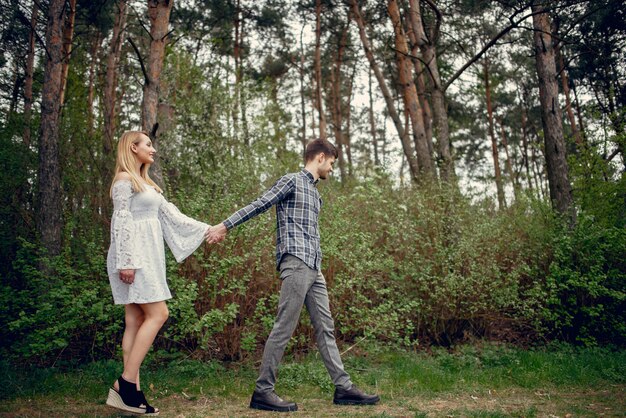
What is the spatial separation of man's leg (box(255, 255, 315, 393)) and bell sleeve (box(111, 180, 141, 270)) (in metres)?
1.14

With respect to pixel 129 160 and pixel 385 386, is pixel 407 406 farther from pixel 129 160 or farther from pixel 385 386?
pixel 129 160

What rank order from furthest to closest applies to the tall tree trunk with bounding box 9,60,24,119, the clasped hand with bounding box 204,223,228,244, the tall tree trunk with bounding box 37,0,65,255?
the tall tree trunk with bounding box 9,60,24,119, the tall tree trunk with bounding box 37,0,65,255, the clasped hand with bounding box 204,223,228,244

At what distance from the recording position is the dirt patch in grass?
4.27m

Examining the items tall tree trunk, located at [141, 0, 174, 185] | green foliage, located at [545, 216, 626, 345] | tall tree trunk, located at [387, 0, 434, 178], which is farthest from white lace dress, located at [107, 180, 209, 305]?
tall tree trunk, located at [387, 0, 434, 178]

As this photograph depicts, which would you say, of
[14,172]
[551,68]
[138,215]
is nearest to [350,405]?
[138,215]

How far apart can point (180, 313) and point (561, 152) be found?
668cm

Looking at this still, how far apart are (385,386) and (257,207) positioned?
7.67 feet

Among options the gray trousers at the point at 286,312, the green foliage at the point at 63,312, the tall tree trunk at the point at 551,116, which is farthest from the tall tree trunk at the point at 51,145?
the tall tree trunk at the point at 551,116

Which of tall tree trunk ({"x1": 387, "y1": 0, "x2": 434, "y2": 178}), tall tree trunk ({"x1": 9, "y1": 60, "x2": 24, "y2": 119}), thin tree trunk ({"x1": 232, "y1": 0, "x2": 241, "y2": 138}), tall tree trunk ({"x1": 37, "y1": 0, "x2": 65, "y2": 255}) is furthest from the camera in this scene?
tall tree trunk ({"x1": 9, "y1": 60, "x2": 24, "y2": 119})

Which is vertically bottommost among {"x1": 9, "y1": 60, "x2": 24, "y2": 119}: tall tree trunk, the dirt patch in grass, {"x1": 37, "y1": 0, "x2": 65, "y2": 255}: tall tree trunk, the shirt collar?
the dirt patch in grass

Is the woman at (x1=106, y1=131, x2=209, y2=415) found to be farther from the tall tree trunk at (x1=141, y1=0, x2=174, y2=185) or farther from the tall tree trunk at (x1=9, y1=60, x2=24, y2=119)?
the tall tree trunk at (x1=9, y1=60, x2=24, y2=119)

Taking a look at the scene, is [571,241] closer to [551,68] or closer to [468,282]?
[468,282]

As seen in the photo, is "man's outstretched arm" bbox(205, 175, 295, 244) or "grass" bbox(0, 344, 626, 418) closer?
"man's outstretched arm" bbox(205, 175, 295, 244)

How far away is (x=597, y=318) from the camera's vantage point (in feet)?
24.4
